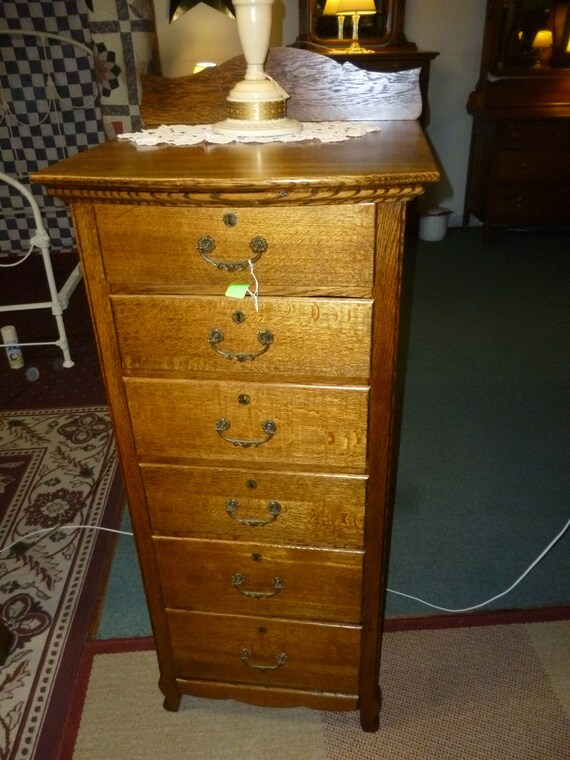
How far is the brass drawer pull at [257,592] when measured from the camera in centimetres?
106

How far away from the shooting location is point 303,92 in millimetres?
1081

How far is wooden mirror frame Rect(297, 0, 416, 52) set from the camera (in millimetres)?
3557

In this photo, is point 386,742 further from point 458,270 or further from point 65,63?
point 65,63

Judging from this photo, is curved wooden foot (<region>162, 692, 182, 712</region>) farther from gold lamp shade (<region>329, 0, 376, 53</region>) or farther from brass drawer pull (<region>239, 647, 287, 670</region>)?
gold lamp shade (<region>329, 0, 376, 53</region>)

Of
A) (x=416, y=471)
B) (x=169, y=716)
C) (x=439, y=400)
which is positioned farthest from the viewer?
(x=439, y=400)

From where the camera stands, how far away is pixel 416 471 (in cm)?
199

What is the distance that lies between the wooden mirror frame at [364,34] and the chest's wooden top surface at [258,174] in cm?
318

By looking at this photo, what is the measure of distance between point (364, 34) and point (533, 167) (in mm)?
1310

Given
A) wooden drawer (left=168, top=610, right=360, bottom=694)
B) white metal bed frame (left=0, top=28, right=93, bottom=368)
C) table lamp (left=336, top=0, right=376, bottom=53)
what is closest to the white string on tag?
wooden drawer (left=168, top=610, right=360, bottom=694)

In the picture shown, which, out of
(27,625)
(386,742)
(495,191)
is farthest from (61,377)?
(495,191)

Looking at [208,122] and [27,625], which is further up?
[208,122]

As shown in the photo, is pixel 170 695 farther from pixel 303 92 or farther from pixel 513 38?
pixel 513 38

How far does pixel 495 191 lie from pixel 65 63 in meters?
2.74

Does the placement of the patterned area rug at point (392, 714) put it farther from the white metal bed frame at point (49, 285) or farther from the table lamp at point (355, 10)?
the table lamp at point (355, 10)
